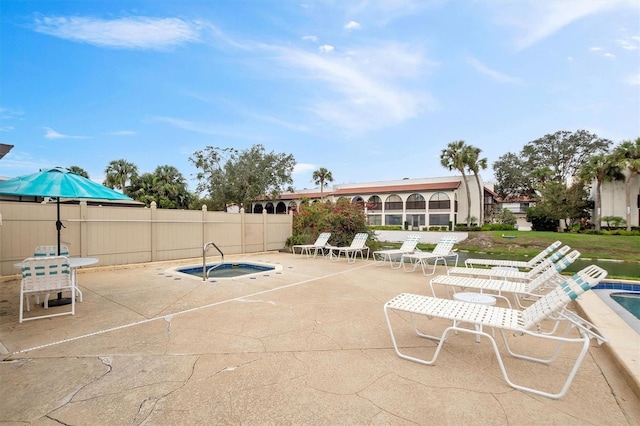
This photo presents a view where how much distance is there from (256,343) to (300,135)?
23.0m

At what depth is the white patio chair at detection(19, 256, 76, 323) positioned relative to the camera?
4.30m

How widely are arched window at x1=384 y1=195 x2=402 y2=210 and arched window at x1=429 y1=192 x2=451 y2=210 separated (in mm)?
3486

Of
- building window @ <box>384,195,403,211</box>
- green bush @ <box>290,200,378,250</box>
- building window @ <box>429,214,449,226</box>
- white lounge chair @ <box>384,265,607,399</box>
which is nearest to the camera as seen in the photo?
white lounge chair @ <box>384,265,607,399</box>

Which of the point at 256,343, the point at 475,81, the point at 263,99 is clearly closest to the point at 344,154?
the point at 263,99

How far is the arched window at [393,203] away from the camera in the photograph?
3679 centimetres

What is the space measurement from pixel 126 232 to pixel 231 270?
3.30 m

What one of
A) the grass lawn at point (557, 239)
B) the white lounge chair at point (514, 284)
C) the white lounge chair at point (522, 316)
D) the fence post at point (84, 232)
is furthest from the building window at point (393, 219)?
the white lounge chair at point (522, 316)

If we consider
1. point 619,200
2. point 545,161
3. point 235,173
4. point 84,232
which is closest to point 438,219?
point 619,200

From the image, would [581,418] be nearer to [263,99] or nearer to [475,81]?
[475,81]

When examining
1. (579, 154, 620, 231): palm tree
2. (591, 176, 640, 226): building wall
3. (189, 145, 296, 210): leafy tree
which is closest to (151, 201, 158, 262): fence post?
(189, 145, 296, 210): leafy tree

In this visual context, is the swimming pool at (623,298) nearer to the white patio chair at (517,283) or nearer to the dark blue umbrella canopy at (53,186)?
the white patio chair at (517,283)

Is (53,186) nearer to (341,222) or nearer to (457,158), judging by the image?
(341,222)

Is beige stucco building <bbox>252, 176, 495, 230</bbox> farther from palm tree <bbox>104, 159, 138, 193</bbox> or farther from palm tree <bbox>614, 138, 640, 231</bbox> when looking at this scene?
palm tree <bbox>104, 159, 138, 193</bbox>

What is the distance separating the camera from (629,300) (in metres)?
5.80
